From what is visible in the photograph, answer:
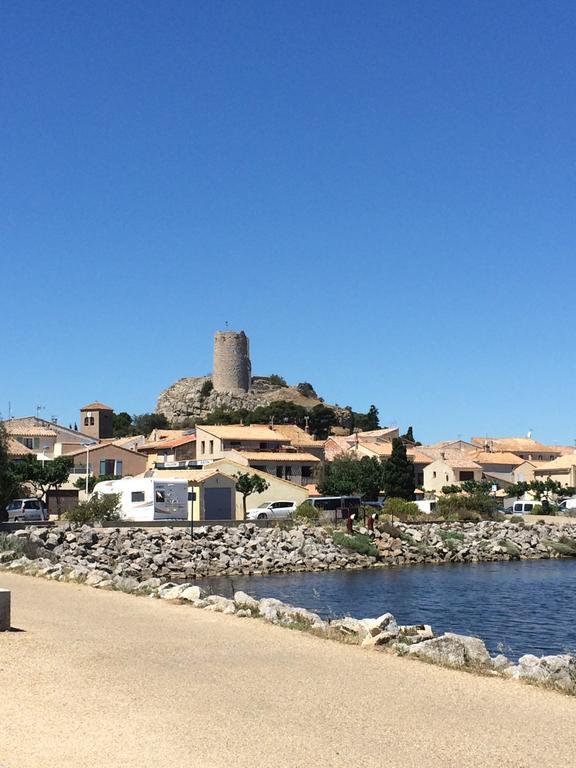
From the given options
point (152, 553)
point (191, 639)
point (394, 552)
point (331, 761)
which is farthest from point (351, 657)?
point (394, 552)

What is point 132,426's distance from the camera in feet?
509

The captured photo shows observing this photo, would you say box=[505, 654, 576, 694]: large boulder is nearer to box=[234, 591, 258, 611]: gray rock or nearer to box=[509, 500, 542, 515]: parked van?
box=[234, 591, 258, 611]: gray rock

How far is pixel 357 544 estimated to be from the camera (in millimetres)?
48531

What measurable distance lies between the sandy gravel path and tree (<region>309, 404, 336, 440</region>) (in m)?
115

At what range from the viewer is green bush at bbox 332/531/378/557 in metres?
48.2

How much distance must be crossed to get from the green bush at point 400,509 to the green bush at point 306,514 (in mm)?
6873

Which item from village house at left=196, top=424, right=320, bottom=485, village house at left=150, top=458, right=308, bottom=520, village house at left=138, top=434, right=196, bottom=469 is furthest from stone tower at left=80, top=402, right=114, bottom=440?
village house at left=150, top=458, right=308, bottom=520

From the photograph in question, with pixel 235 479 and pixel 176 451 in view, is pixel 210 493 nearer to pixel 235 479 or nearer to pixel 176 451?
pixel 235 479

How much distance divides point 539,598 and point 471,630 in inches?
387

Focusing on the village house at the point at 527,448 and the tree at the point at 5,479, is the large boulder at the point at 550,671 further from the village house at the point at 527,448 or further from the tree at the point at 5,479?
the village house at the point at 527,448

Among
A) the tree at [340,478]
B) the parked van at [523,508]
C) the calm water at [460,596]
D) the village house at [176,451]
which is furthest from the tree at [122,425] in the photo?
the calm water at [460,596]

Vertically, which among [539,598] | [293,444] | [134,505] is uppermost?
[293,444]

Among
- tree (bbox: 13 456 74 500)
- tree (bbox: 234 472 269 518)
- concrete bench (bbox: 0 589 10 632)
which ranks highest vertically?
tree (bbox: 13 456 74 500)

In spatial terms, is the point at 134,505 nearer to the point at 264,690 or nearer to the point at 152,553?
the point at 152,553
